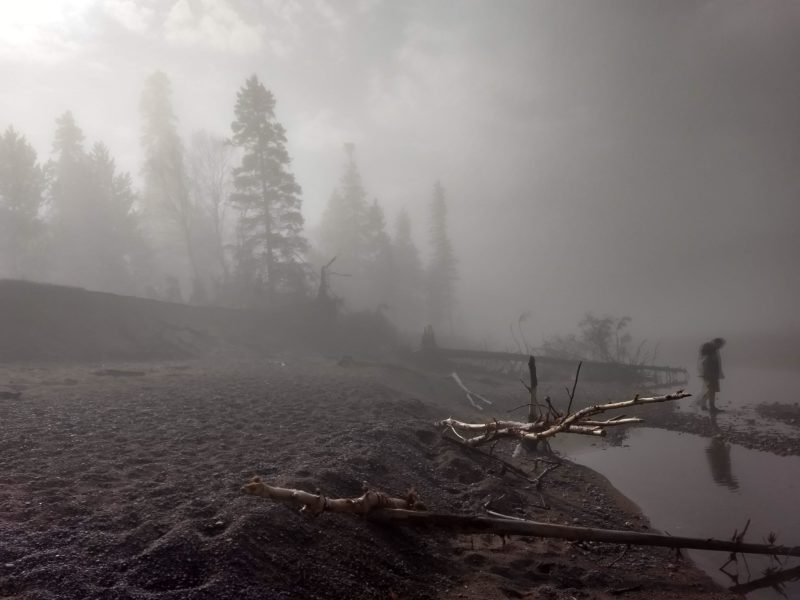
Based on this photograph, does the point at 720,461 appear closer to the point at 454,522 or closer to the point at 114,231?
the point at 454,522

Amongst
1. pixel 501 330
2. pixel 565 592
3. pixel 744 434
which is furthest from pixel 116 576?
pixel 501 330

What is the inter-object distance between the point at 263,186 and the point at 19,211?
16351 millimetres

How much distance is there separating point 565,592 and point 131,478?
6.17m

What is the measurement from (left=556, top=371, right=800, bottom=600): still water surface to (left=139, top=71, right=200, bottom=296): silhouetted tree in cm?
3541

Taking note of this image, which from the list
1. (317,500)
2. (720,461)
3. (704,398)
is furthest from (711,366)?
(317,500)

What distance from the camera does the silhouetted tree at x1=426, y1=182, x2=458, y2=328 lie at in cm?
6081

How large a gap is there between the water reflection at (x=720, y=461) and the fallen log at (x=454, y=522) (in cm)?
374

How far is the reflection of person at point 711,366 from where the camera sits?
16.7 metres

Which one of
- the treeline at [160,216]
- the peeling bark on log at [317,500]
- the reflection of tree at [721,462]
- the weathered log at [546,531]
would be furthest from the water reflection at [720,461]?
the treeline at [160,216]

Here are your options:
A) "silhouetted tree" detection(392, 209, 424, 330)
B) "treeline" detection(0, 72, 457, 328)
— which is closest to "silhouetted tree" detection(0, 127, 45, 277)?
"treeline" detection(0, 72, 457, 328)

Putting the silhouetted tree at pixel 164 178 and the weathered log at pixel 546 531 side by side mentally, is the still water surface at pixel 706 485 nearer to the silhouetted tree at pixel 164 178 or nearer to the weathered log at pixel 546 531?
the weathered log at pixel 546 531

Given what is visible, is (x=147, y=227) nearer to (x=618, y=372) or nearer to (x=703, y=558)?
(x=618, y=372)

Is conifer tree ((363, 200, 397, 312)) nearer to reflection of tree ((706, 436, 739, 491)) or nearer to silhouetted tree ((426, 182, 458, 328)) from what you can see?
silhouetted tree ((426, 182, 458, 328))

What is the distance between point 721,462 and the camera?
1136cm
